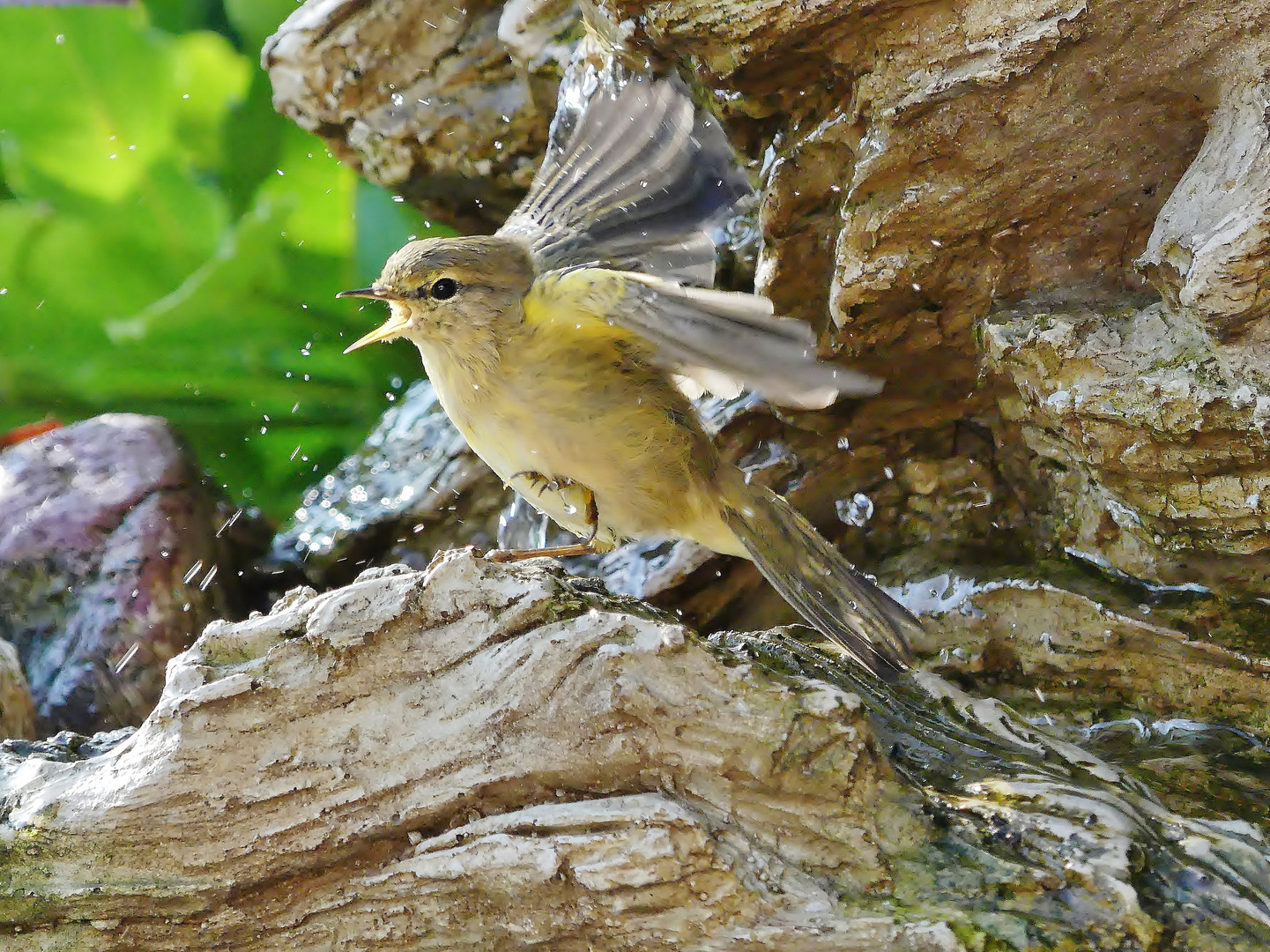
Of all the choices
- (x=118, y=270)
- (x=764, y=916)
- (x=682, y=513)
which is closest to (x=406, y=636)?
(x=764, y=916)

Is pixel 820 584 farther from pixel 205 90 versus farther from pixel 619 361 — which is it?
pixel 205 90

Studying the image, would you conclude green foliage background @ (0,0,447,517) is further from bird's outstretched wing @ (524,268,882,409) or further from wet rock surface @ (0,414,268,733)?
bird's outstretched wing @ (524,268,882,409)

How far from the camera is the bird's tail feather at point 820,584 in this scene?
2.69 metres

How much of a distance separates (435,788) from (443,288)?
119 centimetres

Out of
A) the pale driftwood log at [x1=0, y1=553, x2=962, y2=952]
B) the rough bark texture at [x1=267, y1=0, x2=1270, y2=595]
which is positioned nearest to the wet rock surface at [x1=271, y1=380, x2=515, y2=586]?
the rough bark texture at [x1=267, y1=0, x2=1270, y2=595]

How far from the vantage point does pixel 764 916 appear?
1883mm

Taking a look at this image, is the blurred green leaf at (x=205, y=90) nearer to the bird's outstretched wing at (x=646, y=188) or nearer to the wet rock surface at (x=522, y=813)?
the bird's outstretched wing at (x=646, y=188)

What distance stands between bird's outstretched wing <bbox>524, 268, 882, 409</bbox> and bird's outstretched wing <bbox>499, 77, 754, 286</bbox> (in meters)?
0.33

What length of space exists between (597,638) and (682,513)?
0.92 m

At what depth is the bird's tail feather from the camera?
8.81ft

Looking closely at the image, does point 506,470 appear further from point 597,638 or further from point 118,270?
point 118,270

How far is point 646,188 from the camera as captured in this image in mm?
3020

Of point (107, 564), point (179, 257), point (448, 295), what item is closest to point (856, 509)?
point (448, 295)

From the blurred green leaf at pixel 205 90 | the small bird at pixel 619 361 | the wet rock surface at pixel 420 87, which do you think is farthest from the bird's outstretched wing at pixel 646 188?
the blurred green leaf at pixel 205 90
